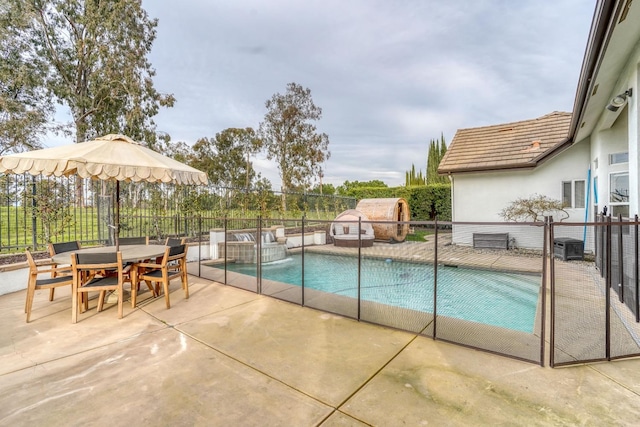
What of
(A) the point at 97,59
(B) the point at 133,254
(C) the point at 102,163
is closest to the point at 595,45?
(C) the point at 102,163

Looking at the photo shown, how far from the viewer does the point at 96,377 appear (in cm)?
263

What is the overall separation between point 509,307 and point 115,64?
53.1 ft

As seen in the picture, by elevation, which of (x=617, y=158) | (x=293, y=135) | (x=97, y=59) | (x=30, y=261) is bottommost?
(x=30, y=261)

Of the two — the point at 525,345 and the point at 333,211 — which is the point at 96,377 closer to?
the point at 525,345

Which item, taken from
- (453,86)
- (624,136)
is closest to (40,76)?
(453,86)

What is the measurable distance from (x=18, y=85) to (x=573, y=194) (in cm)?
1995

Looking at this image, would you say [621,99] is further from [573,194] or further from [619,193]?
[573,194]

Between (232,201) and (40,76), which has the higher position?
(40,76)

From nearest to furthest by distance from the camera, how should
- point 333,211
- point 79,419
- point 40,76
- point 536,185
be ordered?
1. point 79,419
2. point 536,185
3. point 40,76
4. point 333,211

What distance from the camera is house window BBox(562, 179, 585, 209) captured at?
9.72m

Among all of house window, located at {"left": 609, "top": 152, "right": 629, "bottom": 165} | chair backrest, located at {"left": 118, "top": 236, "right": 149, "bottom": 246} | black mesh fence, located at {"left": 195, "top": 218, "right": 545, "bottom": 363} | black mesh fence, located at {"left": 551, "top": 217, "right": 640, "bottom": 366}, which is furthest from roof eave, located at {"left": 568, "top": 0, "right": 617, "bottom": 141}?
chair backrest, located at {"left": 118, "top": 236, "right": 149, "bottom": 246}

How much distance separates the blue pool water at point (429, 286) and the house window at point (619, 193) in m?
2.34

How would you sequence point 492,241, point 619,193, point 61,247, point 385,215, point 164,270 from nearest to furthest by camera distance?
point 164,270, point 61,247, point 619,193, point 492,241, point 385,215

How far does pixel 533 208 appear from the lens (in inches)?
385
